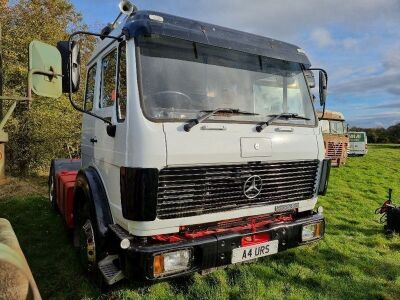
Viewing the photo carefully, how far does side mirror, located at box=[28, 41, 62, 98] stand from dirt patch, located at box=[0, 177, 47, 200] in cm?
654

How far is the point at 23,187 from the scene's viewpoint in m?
9.63

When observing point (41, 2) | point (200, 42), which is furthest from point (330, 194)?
point (41, 2)

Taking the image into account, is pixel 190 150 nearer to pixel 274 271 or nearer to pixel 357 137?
pixel 274 271

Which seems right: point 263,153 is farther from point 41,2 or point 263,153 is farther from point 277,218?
point 41,2

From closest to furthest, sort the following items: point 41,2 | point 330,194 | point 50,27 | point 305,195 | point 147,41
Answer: point 147,41 → point 305,195 → point 330,194 → point 50,27 → point 41,2

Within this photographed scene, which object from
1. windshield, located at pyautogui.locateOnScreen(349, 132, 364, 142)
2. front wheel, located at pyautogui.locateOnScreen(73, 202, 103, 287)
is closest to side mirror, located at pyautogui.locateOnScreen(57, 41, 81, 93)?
front wheel, located at pyautogui.locateOnScreen(73, 202, 103, 287)

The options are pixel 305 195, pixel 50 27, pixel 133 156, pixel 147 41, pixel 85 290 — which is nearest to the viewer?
pixel 133 156

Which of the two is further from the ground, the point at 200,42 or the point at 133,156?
the point at 200,42

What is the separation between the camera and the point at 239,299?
376cm

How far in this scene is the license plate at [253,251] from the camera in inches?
133

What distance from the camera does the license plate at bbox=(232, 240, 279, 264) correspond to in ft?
11.1

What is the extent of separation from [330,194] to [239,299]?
7.02m

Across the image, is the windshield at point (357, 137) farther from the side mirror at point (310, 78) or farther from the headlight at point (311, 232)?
the headlight at point (311, 232)

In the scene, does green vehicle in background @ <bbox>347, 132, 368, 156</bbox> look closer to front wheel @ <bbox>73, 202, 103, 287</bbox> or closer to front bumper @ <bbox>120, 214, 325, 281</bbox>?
front bumper @ <bbox>120, 214, 325, 281</bbox>
